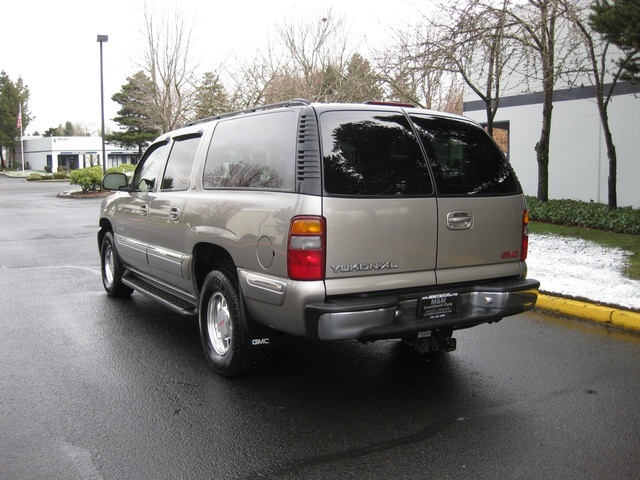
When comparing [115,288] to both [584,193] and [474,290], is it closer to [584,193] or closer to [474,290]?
[474,290]

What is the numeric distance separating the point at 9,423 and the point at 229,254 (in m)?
1.83

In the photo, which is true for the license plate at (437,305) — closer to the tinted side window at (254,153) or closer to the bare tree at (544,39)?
the tinted side window at (254,153)

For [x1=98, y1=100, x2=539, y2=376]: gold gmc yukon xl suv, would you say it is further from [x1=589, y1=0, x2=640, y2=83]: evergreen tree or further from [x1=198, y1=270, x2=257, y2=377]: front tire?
[x1=589, y1=0, x2=640, y2=83]: evergreen tree

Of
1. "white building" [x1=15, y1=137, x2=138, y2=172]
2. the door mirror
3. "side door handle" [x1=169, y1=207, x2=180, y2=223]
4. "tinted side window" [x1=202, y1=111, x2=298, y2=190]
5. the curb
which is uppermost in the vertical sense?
"white building" [x1=15, y1=137, x2=138, y2=172]

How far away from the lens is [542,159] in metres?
14.1

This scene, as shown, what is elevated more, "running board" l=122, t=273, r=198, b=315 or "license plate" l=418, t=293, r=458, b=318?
"license plate" l=418, t=293, r=458, b=318

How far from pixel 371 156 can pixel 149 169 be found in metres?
3.19

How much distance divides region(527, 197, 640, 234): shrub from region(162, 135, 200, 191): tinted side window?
875 centimetres

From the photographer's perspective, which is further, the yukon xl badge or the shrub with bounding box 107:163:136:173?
the shrub with bounding box 107:163:136:173

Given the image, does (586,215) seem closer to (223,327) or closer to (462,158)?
(462,158)

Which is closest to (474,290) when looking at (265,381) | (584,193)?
(265,381)

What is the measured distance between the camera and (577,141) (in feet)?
50.5

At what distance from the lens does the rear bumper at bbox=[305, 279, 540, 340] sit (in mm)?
3820

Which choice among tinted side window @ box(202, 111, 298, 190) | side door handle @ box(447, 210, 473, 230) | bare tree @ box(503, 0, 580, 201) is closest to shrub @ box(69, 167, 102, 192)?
bare tree @ box(503, 0, 580, 201)
